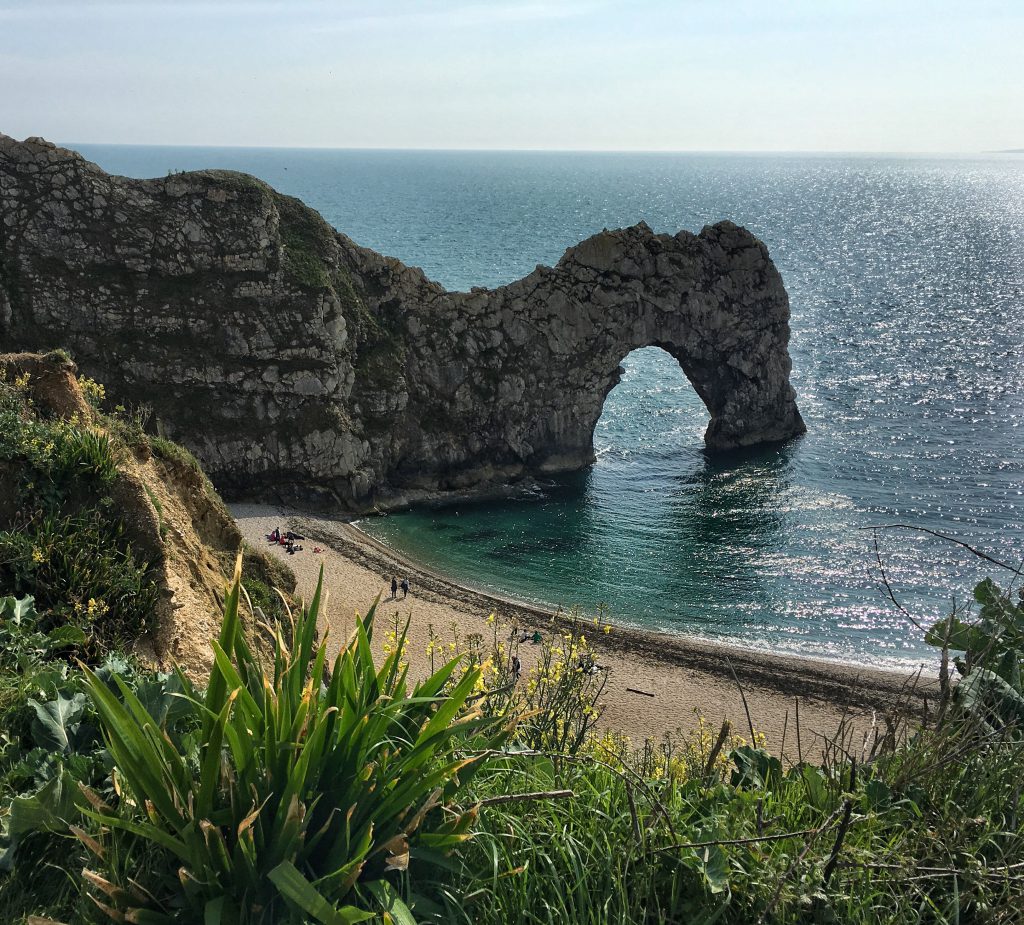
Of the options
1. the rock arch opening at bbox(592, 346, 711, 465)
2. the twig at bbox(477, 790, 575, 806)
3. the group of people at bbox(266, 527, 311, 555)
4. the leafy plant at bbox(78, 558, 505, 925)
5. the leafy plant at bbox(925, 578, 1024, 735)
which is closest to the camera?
the leafy plant at bbox(78, 558, 505, 925)

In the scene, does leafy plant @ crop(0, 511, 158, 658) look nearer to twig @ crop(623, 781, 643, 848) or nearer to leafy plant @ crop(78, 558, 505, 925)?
leafy plant @ crop(78, 558, 505, 925)

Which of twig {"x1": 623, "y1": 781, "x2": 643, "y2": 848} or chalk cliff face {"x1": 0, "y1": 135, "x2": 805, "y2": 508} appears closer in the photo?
twig {"x1": 623, "y1": 781, "x2": 643, "y2": 848}

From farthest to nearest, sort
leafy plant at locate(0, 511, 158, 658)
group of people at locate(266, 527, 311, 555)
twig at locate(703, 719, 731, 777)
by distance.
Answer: group of people at locate(266, 527, 311, 555) < leafy plant at locate(0, 511, 158, 658) < twig at locate(703, 719, 731, 777)

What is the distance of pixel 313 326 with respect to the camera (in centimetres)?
4091

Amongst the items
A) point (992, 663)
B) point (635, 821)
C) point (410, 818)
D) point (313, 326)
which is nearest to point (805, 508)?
point (313, 326)

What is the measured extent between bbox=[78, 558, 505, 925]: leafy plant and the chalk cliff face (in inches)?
1469

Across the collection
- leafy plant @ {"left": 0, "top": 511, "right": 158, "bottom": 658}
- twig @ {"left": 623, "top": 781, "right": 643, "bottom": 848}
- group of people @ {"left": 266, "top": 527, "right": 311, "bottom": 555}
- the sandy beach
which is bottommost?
the sandy beach

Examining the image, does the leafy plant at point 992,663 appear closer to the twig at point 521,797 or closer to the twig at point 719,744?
the twig at point 719,744

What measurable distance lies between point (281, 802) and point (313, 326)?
39351 millimetres

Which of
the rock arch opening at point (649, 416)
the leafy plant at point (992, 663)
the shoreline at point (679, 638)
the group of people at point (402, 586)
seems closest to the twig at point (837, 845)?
the leafy plant at point (992, 663)

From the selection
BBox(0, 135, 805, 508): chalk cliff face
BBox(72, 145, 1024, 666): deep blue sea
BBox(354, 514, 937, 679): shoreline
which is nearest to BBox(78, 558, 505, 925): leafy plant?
BBox(354, 514, 937, 679): shoreline

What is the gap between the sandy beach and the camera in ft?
83.4

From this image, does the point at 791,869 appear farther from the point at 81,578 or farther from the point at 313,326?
the point at 313,326

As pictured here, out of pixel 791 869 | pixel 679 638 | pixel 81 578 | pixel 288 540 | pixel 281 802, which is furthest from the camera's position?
pixel 288 540
